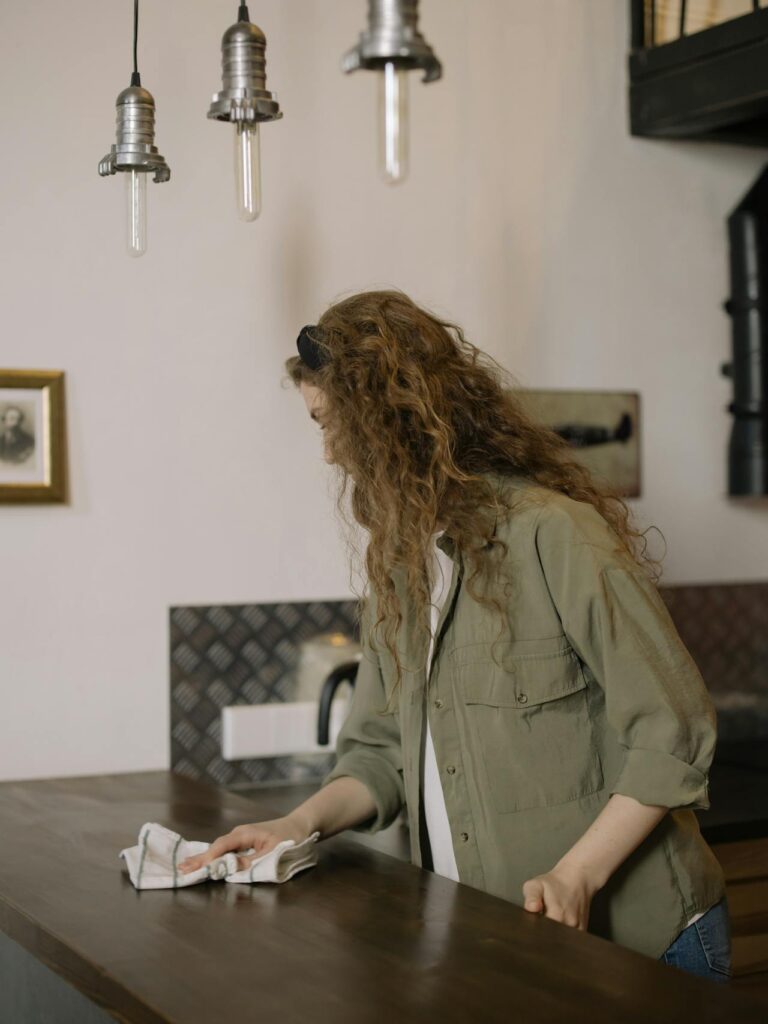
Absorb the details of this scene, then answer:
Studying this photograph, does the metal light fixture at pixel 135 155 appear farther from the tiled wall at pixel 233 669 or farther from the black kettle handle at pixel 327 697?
the black kettle handle at pixel 327 697

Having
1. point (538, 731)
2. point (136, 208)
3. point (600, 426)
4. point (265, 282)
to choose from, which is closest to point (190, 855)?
point (538, 731)

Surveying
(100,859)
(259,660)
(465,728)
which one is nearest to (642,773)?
(465,728)

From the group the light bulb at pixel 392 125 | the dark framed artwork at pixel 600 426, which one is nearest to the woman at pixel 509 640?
the light bulb at pixel 392 125

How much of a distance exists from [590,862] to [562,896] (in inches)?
2.5

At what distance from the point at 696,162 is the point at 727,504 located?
34.0 inches

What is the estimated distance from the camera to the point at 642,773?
1678mm

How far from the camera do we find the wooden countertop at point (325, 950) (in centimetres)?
128

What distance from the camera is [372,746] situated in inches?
82.5

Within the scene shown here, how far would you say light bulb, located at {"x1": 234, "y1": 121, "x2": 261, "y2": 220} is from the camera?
175 centimetres

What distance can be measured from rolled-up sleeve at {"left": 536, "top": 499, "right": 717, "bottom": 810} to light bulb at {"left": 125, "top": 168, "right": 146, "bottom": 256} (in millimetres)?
741

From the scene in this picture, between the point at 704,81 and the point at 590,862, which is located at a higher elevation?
the point at 704,81

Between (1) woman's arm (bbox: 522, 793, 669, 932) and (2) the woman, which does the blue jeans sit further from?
(1) woman's arm (bbox: 522, 793, 669, 932)

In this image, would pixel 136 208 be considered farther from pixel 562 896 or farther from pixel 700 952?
pixel 700 952

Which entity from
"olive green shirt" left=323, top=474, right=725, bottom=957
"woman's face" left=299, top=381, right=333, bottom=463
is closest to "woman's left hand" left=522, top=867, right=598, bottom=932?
"olive green shirt" left=323, top=474, right=725, bottom=957
